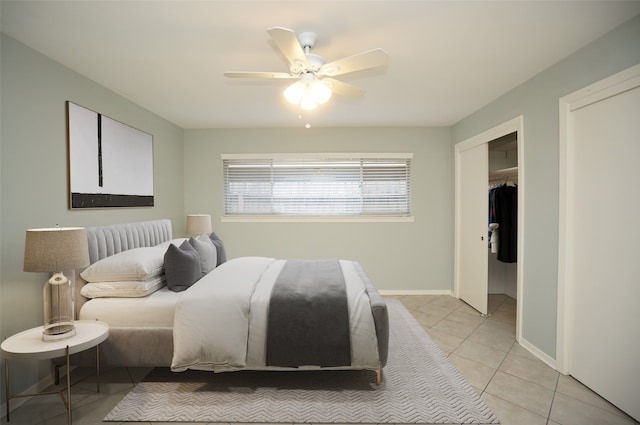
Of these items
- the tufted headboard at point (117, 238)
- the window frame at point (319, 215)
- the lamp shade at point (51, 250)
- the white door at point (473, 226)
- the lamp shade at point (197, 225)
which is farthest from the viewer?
the window frame at point (319, 215)

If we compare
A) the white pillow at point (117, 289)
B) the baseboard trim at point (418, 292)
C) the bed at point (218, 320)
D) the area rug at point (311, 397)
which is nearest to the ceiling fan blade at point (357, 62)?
the bed at point (218, 320)

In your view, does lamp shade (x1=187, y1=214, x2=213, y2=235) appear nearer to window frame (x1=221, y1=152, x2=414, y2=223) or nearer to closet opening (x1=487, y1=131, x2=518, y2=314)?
window frame (x1=221, y1=152, x2=414, y2=223)

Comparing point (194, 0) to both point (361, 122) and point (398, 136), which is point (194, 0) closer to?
point (361, 122)

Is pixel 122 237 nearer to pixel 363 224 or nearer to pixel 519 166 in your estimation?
pixel 363 224

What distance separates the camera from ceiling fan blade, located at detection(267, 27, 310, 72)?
1604 millimetres

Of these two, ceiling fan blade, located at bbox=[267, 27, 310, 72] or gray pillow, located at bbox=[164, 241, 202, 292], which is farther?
gray pillow, located at bbox=[164, 241, 202, 292]

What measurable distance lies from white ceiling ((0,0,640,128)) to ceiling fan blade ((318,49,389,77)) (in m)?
0.27

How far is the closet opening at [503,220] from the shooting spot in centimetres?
391

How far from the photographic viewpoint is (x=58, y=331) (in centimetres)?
198

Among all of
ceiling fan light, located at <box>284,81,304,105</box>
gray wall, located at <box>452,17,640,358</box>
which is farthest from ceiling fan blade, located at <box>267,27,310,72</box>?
gray wall, located at <box>452,17,640,358</box>

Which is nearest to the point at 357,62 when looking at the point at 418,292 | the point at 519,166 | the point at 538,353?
the point at 519,166

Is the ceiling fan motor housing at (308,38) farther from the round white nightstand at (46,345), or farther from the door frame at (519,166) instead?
the round white nightstand at (46,345)

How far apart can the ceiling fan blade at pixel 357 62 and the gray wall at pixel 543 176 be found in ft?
5.40

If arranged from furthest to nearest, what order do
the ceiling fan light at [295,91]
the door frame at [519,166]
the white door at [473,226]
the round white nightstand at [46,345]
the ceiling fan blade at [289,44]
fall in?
1. the white door at [473,226]
2. the door frame at [519,166]
3. the ceiling fan light at [295,91]
4. the round white nightstand at [46,345]
5. the ceiling fan blade at [289,44]
